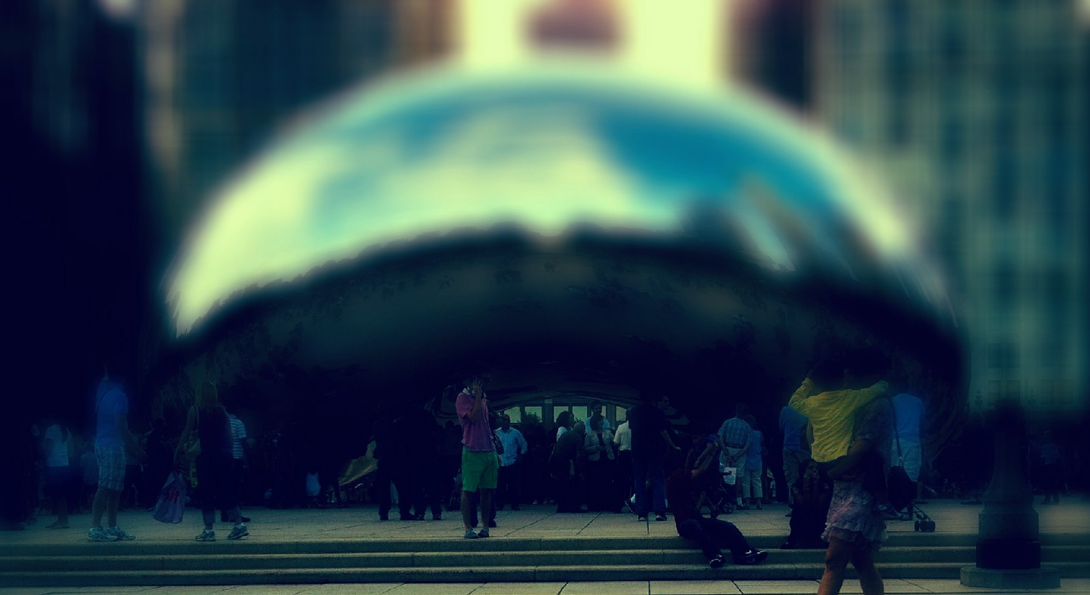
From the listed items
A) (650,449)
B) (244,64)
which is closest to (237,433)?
(650,449)

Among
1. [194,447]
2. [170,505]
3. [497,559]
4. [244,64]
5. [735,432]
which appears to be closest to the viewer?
[497,559]

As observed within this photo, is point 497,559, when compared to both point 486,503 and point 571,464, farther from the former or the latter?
point 571,464

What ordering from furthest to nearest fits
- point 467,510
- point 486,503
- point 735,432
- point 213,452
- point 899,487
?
1. point 735,432
2. point 213,452
3. point 486,503
4. point 467,510
5. point 899,487

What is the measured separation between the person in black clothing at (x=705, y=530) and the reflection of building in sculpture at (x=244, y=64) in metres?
68.8

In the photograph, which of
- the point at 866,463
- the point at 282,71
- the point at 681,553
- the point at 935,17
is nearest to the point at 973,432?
the point at 681,553

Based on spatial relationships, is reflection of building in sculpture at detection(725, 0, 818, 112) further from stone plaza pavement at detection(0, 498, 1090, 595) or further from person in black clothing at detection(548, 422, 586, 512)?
person in black clothing at detection(548, 422, 586, 512)

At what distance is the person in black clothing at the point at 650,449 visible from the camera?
13688mm

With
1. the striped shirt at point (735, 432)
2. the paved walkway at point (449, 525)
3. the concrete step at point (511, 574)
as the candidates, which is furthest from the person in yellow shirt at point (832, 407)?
the striped shirt at point (735, 432)

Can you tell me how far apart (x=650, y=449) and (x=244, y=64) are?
73.3 m

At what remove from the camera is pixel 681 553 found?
11.0 meters

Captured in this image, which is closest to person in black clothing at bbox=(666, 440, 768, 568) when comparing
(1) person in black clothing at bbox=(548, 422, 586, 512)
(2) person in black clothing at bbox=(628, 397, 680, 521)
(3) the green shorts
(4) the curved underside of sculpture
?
(3) the green shorts

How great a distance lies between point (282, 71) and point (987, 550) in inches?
3089

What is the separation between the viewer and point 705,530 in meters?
10.6

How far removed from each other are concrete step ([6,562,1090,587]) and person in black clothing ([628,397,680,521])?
3.02m
